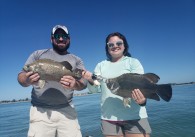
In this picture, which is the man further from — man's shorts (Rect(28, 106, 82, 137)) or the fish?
the fish

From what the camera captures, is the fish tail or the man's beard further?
the man's beard

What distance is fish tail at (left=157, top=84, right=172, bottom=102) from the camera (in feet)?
18.9

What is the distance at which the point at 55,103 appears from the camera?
252 inches

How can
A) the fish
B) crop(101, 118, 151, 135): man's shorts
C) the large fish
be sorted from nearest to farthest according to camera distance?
1. the fish
2. the large fish
3. crop(101, 118, 151, 135): man's shorts

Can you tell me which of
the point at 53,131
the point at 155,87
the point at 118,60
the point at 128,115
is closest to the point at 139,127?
the point at 128,115

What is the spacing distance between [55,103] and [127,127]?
2.04 m

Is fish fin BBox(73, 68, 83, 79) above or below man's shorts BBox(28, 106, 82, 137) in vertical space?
above

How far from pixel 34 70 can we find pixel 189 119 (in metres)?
16.8

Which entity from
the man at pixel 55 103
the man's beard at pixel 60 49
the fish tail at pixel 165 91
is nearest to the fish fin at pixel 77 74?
the man at pixel 55 103

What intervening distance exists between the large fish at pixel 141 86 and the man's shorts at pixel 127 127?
0.81 metres

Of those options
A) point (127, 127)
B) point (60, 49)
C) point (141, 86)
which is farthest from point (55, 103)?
point (141, 86)

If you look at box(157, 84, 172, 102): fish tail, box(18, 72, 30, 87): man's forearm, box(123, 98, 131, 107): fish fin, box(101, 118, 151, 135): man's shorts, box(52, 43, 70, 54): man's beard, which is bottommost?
box(101, 118, 151, 135): man's shorts

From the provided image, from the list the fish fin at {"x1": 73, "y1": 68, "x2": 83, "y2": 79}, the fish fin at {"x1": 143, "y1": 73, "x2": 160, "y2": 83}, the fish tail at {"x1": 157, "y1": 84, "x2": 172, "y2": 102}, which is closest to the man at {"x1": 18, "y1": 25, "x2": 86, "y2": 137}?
the fish fin at {"x1": 73, "y1": 68, "x2": 83, "y2": 79}

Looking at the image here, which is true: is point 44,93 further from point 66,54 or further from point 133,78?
point 133,78
